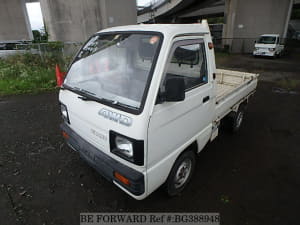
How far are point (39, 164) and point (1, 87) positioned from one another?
218 inches

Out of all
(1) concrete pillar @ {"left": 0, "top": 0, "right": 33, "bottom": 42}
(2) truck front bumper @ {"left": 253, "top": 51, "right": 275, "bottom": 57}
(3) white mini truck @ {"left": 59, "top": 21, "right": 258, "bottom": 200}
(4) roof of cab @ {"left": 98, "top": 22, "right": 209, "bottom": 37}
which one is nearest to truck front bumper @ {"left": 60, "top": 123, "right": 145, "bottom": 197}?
(3) white mini truck @ {"left": 59, "top": 21, "right": 258, "bottom": 200}

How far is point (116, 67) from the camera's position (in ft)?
7.48

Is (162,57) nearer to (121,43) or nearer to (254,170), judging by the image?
(121,43)

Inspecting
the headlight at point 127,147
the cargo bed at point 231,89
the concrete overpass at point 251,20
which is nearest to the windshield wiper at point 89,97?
the headlight at point 127,147

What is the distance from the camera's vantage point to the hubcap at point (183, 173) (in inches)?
94.7

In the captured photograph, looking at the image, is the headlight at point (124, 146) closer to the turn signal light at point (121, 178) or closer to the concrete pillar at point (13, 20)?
the turn signal light at point (121, 178)

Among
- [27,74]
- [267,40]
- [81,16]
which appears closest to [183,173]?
[27,74]

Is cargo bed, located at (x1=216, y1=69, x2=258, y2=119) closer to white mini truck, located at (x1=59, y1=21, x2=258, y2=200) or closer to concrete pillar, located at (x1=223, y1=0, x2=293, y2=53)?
white mini truck, located at (x1=59, y1=21, x2=258, y2=200)

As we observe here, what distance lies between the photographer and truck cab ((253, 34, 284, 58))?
1460cm

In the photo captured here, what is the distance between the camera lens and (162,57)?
5.84ft

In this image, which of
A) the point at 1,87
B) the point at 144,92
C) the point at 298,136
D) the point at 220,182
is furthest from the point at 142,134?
the point at 1,87

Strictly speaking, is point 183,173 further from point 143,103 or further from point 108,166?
point 143,103

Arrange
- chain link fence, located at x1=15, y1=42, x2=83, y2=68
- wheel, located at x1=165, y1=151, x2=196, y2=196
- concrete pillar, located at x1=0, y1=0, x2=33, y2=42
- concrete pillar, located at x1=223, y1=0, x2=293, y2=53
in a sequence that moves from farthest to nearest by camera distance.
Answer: concrete pillar, located at x1=0, y1=0, x2=33, y2=42 → concrete pillar, located at x1=223, y1=0, x2=293, y2=53 → chain link fence, located at x1=15, y1=42, x2=83, y2=68 → wheel, located at x1=165, y1=151, x2=196, y2=196

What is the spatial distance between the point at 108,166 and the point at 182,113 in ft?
3.15
